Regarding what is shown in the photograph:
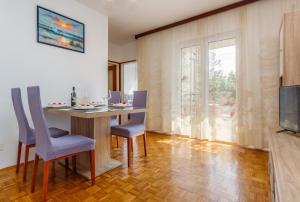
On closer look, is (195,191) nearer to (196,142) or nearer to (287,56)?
(196,142)

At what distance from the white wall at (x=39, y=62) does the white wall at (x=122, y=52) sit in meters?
1.62

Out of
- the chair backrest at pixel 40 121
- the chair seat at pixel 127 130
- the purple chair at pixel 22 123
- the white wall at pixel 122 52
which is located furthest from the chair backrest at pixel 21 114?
the white wall at pixel 122 52

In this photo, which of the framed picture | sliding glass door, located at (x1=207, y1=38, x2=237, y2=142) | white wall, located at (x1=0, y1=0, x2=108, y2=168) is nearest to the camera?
white wall, located at (x1=0, y1=0, x2=108, y2=168)

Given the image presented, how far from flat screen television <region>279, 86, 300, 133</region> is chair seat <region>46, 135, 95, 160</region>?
2077mm

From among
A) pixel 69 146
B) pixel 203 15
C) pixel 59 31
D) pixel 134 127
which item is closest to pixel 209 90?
pixel 203 15

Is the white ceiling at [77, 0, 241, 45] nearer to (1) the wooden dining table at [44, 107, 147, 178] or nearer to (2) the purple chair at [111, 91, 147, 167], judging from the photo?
(2) the purple chair at [111, 91, 147, 167]

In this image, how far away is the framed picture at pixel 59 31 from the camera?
241 centimetres

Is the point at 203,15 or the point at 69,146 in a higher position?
the point at 203,15

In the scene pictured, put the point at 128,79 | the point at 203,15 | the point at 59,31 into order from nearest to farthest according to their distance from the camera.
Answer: the point at 59,31, the point at 203,15, the point at 128,79

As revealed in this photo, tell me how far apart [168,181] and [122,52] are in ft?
13.8

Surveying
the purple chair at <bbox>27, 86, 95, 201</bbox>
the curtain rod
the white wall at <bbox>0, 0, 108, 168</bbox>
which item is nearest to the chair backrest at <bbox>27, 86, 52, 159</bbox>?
the purple chair at <bbox>27, 86, 95, 201</bbox>

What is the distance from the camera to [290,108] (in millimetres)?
1755

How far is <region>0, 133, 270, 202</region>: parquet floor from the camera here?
1.51 m

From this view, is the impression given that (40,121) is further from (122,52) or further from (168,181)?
(122,52)
